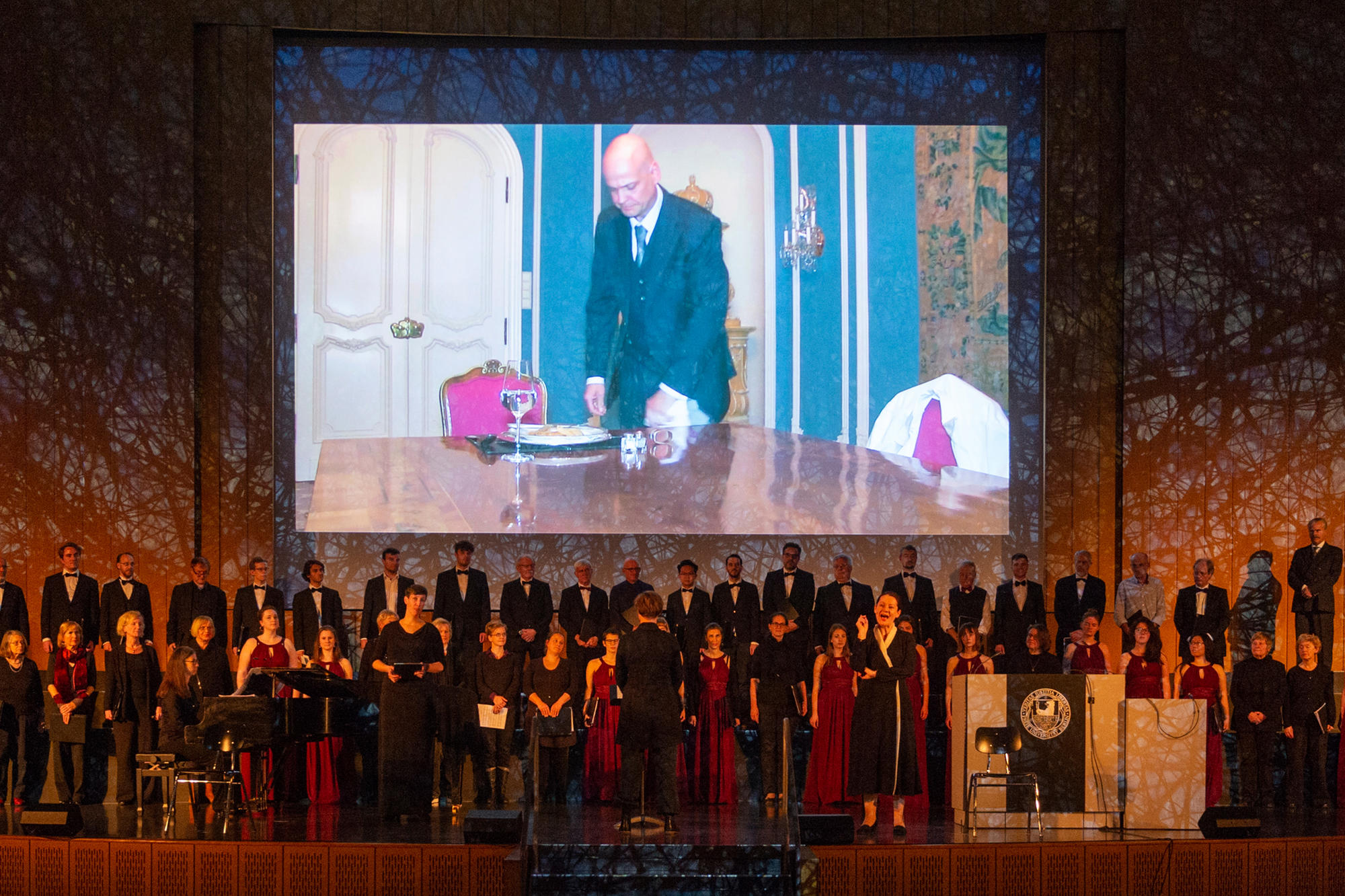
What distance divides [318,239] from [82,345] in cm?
177

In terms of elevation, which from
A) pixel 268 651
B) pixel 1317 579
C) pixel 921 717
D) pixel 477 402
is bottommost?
pixel 921 717

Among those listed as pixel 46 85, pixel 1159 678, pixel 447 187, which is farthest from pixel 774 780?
pixel 46 85

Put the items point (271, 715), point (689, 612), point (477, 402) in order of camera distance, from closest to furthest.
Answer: point (271, 715)
point (689, 612)
point (477, 402)

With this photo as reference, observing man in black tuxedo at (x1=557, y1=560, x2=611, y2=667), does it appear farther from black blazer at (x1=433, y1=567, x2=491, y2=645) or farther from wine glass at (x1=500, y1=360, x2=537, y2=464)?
wine glass at (x1=500, y1=360, x2=537, y2=464)

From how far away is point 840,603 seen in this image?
28.2 ft

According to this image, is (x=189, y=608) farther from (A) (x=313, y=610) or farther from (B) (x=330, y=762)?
(B) (x=330, y=762)

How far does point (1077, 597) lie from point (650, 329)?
3.42 meters

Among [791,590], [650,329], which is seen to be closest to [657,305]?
[650,329]

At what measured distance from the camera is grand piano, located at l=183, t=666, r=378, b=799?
668 centimetres

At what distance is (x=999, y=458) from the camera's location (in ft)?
32.8

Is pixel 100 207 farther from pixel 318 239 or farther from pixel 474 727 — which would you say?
pixel 474 727

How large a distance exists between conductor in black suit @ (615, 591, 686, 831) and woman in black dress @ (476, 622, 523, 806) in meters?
1.43

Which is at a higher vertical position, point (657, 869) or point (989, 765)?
point (989, 765)

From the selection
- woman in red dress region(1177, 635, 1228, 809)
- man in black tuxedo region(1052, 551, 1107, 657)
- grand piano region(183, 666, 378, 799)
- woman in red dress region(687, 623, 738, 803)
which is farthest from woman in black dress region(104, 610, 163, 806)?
woman in red dress region(1177, 635, 1228, 809)
